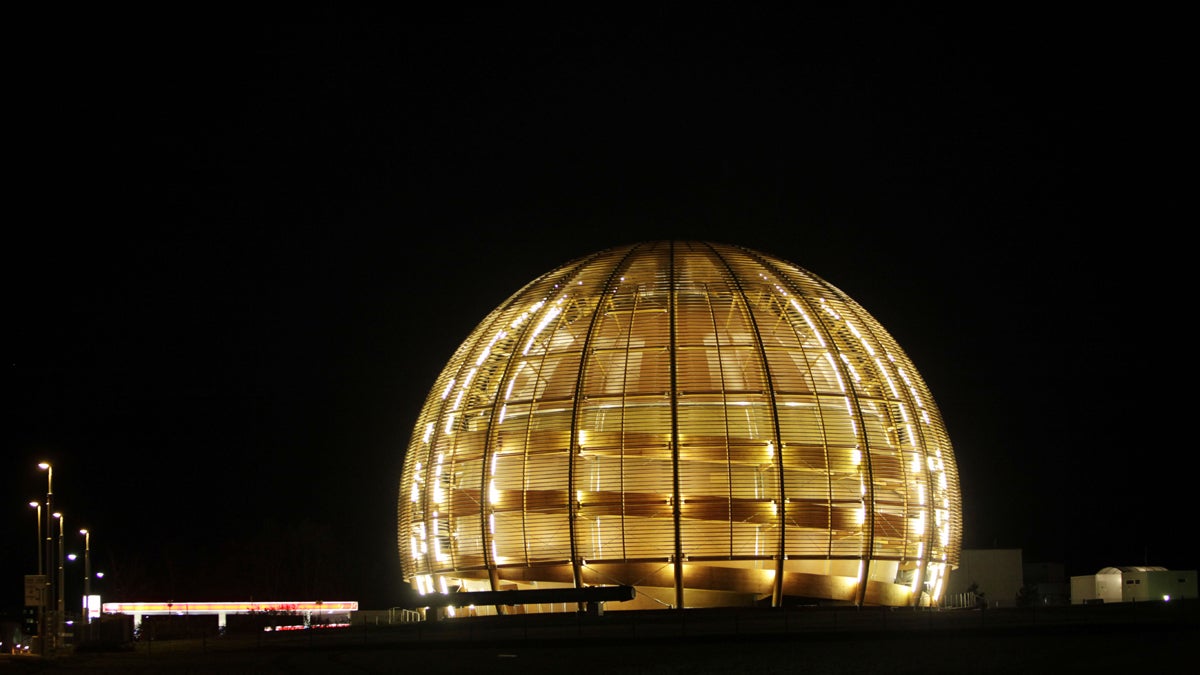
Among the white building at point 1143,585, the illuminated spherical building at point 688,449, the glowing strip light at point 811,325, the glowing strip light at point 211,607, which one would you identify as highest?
the glowing strip light at point 811,325

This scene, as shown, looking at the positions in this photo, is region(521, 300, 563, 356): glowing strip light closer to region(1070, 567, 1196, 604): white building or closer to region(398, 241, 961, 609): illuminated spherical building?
region(398, 241, 961, 609): illuminated spherical building

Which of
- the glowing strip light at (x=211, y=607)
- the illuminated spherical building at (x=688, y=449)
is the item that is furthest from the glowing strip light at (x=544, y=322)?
the glowing strip light at (x=211, y=607)

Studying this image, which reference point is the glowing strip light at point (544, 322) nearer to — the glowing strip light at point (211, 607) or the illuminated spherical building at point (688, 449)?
the illuminated spherical building at point (688, 449)

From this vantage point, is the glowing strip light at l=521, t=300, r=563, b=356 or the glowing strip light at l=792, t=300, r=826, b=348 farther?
the glowing strip light at l=521, t=300, r=563, b=356

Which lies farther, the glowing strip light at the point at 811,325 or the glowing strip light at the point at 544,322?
the glowing strip light at the point at 544,322

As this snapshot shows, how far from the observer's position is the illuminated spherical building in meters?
45.1

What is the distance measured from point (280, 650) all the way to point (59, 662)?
567cm

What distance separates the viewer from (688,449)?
45.1 metres

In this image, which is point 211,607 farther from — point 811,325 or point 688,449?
point 811,325

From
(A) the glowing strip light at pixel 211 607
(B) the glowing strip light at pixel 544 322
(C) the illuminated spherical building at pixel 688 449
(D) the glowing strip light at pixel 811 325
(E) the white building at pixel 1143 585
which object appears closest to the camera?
(C) the illuminated spherical building at pixel 688 449

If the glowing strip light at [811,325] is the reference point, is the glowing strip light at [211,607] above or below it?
below

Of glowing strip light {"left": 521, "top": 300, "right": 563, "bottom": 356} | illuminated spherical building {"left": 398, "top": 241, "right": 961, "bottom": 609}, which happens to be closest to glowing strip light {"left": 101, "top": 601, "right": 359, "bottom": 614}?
→ illuminated spherical building {"left": 398, "top": 241, "right": 961, "bottom": 609}

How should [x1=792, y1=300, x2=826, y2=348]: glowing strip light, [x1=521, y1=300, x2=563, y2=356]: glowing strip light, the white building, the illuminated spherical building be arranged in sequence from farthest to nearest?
the white building, [x1=521, y1=300, x2=563, y2=356]: glowing strip light, [x1=792, y1=300, x2=826, y2=348]: glowing strip light, the illuminated spherical building

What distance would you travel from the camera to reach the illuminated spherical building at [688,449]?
45.1 m
